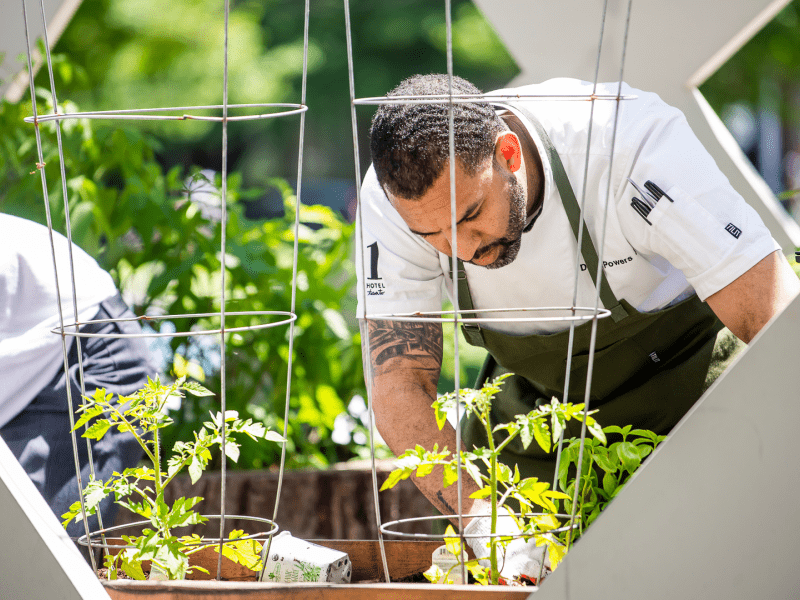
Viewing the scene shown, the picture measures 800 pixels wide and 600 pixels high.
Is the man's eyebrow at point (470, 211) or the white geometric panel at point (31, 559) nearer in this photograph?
the white geometric panel at point (31, 559)

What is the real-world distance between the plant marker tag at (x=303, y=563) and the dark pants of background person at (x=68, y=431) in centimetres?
65

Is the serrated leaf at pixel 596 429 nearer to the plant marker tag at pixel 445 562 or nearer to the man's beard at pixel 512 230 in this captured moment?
the plant marker tag at pixel 445 562

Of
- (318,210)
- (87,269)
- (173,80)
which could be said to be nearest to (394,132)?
(87,269)

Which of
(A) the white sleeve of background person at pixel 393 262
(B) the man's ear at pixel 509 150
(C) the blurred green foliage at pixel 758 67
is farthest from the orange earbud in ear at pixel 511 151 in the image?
(C) the blurred green foliage at pixel 758 67

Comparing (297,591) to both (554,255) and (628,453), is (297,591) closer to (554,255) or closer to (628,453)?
(628,453)

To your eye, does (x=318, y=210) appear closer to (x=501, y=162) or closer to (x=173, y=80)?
(x=501, y=162)

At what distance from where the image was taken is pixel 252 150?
12.8ft

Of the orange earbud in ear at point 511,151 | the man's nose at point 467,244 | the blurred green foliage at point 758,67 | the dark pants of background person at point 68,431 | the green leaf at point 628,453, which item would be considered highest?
the blurred green foliage at point 758,67

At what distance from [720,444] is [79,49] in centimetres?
387

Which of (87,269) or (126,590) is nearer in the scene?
(126,590)

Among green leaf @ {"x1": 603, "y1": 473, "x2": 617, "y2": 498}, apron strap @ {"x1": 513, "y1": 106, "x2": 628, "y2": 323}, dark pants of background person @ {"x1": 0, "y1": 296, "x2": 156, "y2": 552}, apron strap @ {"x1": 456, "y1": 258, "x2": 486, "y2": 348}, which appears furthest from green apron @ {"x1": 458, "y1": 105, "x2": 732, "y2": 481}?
dark pants of background person @ {"x1": 0, "y1": 296, "x2": 156, "y2": 552}

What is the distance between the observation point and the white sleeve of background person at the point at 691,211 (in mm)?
921

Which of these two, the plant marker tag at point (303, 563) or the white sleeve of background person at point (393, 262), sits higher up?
the white sleeve of background person at point (393, 262)

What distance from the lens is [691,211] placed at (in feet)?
3.08
